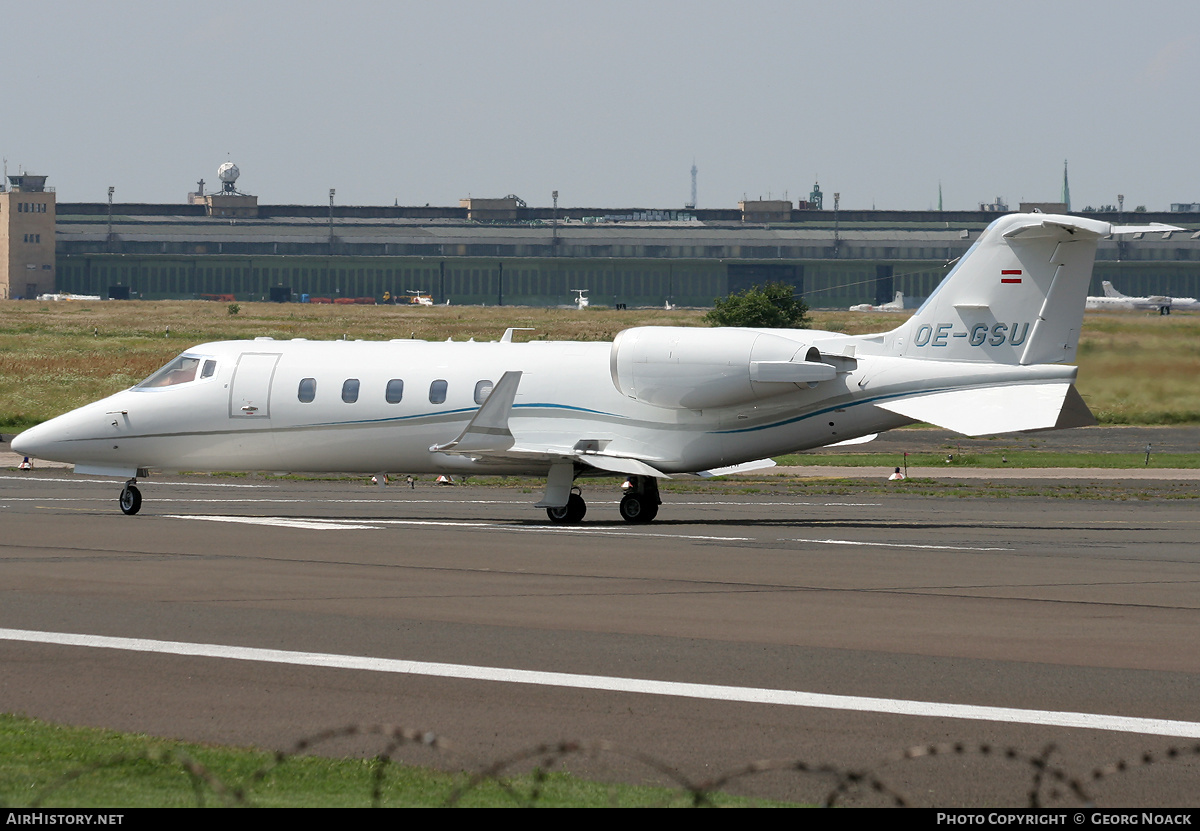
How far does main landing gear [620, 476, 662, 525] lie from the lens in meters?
28.0

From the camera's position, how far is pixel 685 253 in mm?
159250

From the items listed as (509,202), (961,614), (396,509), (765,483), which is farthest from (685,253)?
(961,614)

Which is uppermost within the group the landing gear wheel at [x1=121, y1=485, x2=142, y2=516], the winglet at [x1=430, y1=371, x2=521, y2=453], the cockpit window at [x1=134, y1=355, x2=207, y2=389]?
the cockpit window at [x1=134, y1=355, x2=207, y2=389]

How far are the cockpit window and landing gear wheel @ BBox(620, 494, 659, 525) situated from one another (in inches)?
357

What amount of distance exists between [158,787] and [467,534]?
1632 centimetres

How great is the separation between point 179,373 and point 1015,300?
1670 cm

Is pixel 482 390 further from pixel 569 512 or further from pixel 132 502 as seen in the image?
pixel 132 502

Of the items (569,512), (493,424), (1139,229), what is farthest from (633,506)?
(1139,229)

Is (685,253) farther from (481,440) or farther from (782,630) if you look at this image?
(782,630)

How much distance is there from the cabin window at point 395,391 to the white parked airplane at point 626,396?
0.09 ft

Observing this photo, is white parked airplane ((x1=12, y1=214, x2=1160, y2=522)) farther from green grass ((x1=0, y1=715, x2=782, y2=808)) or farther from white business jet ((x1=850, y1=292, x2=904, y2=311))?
white business jet ((x1=850, y1=292, x2=904, y2=311))

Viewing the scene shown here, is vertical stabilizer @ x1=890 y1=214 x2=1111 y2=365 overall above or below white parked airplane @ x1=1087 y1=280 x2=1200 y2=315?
below

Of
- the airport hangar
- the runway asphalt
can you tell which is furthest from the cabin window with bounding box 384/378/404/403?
the airport hangar

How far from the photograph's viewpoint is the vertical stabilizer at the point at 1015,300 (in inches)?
1027
